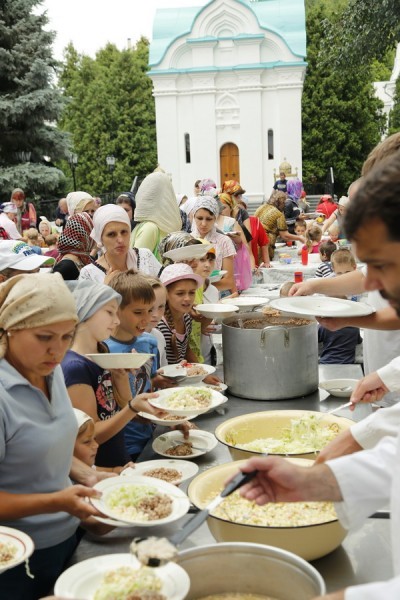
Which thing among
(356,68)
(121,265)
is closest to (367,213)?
(121,265)

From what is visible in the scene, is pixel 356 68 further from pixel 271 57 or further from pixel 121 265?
pixel 121 265

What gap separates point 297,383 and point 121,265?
4.93 feet

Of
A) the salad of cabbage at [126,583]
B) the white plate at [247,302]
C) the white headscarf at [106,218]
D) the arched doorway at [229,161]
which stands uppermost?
the arched doorway at [229,161]

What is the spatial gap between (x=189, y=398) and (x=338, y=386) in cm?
83

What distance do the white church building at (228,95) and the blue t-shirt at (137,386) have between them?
22020mm

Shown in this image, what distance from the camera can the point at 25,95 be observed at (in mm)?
18266

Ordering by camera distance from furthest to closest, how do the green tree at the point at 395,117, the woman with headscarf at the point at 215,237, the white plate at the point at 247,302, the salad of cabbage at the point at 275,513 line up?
the green tree at the point at 395,117 → the woman with headscarf at the point at 215,237 → the white plate at the point at 247,302 → the salad of cabbage at the point at 275,513

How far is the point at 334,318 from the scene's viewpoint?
268 cm

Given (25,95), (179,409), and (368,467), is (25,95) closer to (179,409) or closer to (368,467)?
(179,409)

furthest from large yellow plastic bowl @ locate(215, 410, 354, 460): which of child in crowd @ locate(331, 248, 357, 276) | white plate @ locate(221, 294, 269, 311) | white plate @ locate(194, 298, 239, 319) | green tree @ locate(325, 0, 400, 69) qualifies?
green tree @ locate(325, 0, 400, 69)

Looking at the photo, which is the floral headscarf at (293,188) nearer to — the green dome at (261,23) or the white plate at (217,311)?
the green dome at (261,23)

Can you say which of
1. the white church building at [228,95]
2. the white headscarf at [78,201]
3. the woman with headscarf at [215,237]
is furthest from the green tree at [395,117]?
the woman with headscarf at [215,237]

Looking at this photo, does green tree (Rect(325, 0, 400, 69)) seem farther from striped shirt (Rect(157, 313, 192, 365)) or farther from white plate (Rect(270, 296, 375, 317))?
white plate (Rect(270, 296, 375, 317))

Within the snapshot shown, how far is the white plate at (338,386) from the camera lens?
3049mm
